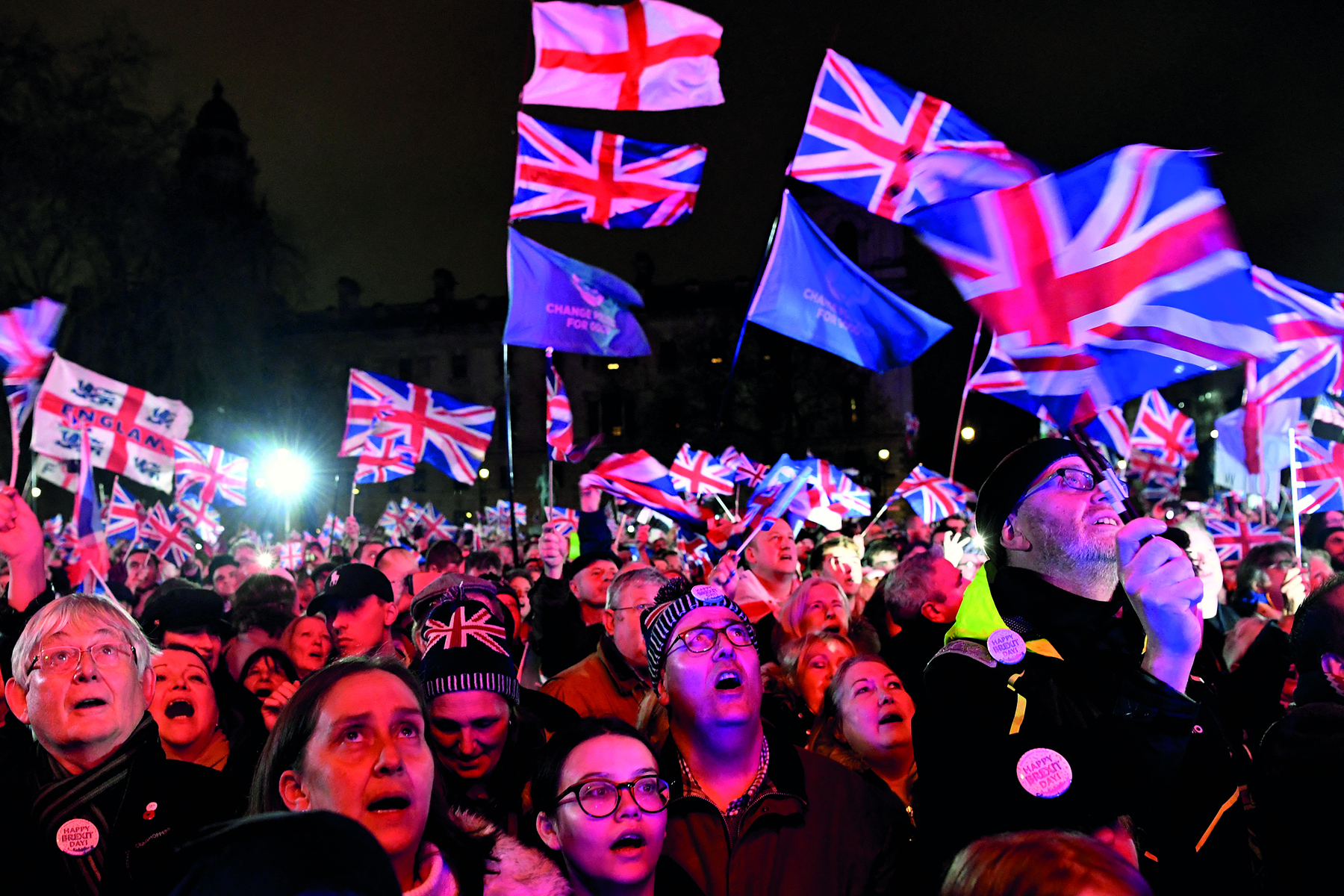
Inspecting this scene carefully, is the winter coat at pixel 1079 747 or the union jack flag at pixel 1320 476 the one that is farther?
the union jack flag at pixel 1320 476

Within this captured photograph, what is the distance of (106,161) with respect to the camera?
23.7m

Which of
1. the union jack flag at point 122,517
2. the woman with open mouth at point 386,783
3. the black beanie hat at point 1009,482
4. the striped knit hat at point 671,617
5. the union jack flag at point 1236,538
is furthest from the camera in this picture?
the union jack flag at point 122,517

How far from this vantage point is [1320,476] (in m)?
11.6

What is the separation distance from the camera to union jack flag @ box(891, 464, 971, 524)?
16.0m

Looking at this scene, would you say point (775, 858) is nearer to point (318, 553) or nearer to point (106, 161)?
point (318, 553)

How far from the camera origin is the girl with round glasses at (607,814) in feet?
8.81

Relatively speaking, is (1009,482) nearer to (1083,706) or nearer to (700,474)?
(1083,706)

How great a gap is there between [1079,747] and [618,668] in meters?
3.22

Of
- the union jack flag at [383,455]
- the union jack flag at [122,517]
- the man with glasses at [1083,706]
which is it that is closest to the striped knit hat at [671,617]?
the man with glasses at [1083,706]

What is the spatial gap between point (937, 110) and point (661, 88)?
2.99 metres

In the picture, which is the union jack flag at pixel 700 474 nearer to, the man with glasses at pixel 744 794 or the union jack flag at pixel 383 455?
the union jack flag at pixel 383 455

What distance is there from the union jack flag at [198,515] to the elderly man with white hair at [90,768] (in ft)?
43.7

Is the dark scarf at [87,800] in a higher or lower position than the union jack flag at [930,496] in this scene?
lower

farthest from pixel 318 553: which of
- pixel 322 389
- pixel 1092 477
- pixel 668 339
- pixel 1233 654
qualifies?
pixel 668 339
